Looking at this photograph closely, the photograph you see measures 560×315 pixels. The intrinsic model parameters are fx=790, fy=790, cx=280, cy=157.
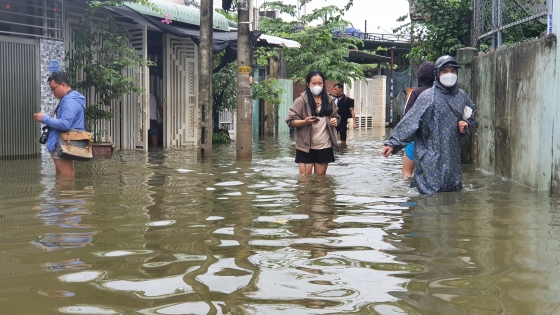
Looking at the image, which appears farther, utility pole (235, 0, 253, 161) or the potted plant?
the potted plant

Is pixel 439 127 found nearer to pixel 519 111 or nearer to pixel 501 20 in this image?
pixel 519 111

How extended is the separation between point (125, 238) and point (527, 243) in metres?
2.76

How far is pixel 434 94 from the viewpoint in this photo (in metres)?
7.79

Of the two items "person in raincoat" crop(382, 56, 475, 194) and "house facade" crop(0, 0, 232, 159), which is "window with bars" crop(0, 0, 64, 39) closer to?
"house facade" crop(0, 0, 232, 159)

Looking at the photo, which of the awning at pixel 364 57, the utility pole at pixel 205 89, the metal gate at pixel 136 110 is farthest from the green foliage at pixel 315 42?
the utility pole at pixel 205 89

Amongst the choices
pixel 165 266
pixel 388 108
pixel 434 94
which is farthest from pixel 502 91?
pixel 388 108

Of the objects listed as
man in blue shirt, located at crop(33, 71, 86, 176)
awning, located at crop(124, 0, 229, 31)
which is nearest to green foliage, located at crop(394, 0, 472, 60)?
awning, located at crop(124, 0, 229, 31)

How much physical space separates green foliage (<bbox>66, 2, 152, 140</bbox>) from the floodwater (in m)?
5.95

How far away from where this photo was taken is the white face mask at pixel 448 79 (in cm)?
766

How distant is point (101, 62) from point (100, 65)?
0.10 metres

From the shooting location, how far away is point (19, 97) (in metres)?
13.6

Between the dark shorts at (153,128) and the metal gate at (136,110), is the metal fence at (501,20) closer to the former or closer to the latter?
the metal gate at (136,110)

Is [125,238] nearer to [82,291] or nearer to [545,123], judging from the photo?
[82,291]

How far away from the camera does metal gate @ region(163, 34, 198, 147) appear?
728 inches
